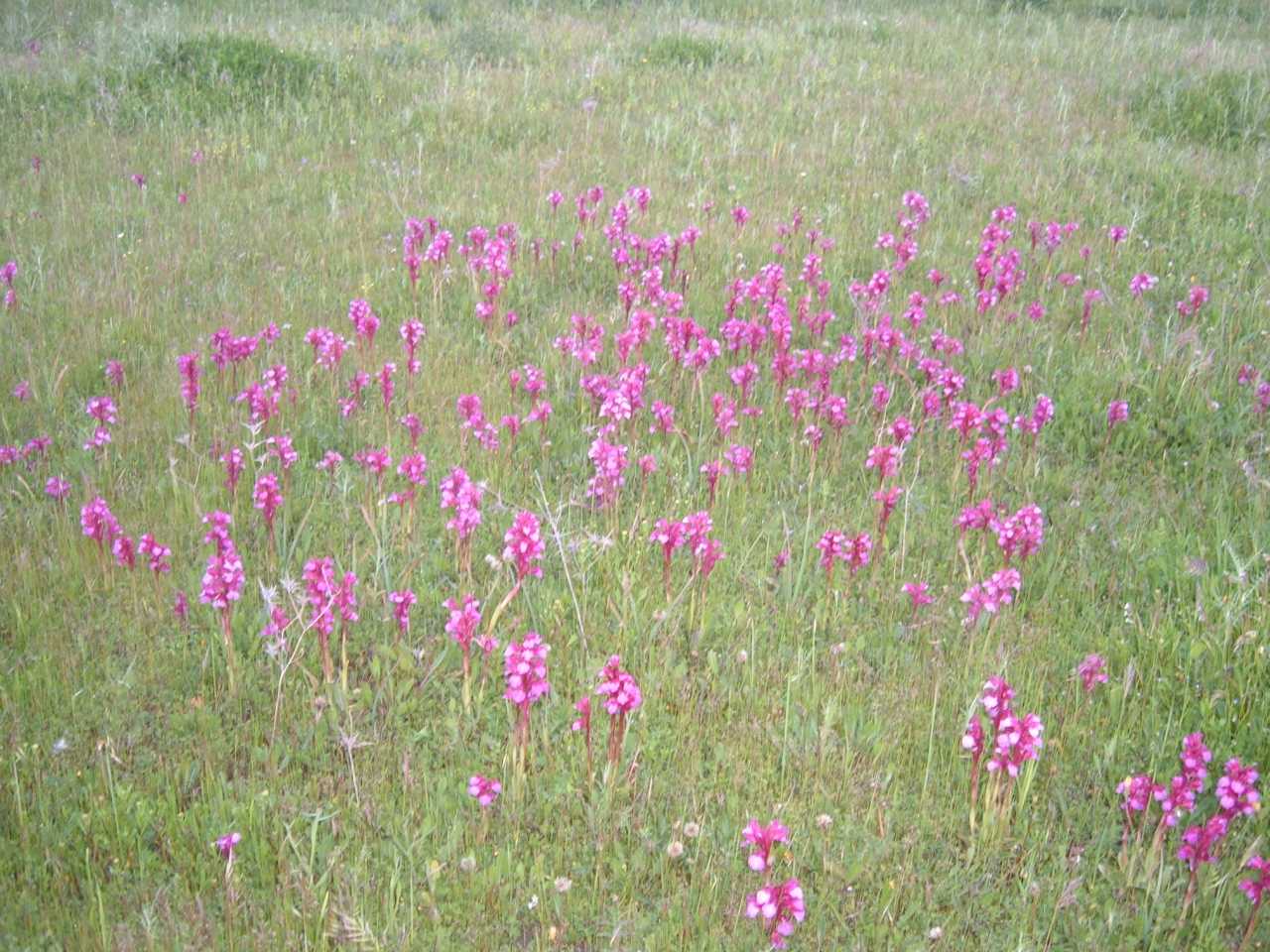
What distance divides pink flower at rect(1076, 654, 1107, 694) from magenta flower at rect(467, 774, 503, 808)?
1.90m

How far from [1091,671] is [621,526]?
1.85m

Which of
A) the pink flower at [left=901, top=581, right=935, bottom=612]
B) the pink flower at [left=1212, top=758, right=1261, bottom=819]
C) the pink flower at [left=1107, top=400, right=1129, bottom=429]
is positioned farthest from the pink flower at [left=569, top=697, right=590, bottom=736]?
the pink flower at [left=1107, top=400, right=1129, bottom=429]

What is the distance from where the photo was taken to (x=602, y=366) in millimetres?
5762

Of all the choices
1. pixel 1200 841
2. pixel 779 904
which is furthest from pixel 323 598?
pixel 1200 841

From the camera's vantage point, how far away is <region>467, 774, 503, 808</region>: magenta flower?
3.02m

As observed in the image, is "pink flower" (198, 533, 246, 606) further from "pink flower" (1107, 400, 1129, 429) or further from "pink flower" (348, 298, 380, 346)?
"pink flower" (1107, 400, 1129, 429)

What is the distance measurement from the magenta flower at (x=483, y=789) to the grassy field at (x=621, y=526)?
2.3 inches

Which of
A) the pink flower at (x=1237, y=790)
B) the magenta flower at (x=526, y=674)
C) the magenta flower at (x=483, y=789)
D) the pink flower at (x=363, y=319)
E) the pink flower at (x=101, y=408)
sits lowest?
the magenta flower at (x=483, y=789)

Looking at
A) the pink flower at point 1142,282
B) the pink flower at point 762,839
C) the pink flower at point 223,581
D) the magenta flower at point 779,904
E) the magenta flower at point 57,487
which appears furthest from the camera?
the pink flower at point 1142,282

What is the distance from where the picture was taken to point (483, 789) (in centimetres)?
307

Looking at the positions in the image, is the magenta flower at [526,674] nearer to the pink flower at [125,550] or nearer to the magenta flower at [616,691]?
the magenta flower at [616,691]

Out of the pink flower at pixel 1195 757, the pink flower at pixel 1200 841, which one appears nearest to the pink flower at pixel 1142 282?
the pink flower at pixel 1195 757

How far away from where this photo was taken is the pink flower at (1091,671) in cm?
357

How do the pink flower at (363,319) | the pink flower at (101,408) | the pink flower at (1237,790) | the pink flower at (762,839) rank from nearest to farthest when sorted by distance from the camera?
1. the pink flower at (762,839)
2. the pink flower at (1237,790)
3. the pink flower at (101,408)
4. the pink flower at (363,319)
